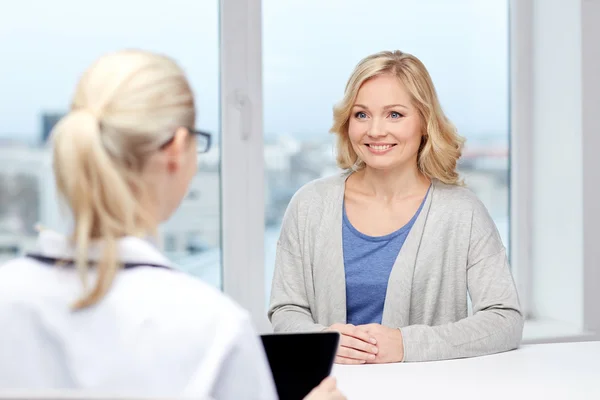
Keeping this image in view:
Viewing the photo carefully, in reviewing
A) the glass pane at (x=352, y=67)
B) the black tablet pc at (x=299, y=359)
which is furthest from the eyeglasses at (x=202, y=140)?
the glass pane at (x=352, y=67)

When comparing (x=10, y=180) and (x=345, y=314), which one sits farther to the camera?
(x=10, y=180)

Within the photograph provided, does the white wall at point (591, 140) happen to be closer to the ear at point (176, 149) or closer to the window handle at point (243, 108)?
the window handle at point (243, 108)

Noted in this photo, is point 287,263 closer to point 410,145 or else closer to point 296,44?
point 410,145

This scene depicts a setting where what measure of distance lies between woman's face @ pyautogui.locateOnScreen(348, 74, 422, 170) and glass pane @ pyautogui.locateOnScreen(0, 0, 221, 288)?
85 cm

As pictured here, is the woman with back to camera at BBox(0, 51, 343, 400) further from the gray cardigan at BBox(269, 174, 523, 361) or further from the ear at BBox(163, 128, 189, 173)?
the gray cardigan at BBox(269, 174, 523, 361)

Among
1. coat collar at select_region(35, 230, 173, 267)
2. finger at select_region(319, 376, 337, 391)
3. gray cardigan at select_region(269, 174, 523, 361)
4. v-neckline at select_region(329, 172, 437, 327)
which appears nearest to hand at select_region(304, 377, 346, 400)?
finger at select_region(319, 376, 337, 391)

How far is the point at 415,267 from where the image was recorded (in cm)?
196

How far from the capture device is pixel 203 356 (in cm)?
83

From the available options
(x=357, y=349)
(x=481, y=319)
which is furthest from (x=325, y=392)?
(x=481, y=319)

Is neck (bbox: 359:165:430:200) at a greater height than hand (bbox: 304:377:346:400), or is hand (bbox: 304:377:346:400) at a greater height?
neck (bbox: 359:165:430:200)

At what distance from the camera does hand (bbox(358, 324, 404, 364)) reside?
1648mm

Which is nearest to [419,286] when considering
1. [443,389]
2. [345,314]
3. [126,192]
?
[345,314]

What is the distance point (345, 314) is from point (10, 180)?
4.18ft

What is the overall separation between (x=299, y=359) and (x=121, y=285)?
0.39m
